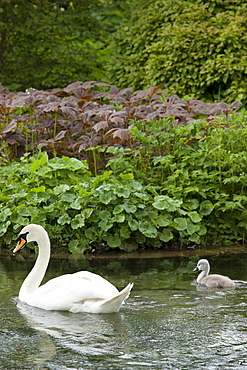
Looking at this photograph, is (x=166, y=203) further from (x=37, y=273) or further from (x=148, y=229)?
(x=37, y=273)

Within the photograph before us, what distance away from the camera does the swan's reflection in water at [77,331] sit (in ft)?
17.1

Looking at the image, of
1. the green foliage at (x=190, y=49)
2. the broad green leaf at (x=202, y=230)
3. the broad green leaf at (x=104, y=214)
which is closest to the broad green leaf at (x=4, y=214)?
the broad green leaf at (x=104, y=214)

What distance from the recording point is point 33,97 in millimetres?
10617

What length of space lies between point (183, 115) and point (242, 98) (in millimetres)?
2954

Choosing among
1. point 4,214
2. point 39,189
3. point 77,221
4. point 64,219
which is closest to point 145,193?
point 77,221

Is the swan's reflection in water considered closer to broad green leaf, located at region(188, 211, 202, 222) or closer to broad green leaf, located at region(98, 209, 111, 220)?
broad green leaf, located at region(98, 209, 111, 220)

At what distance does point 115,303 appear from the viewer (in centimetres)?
606

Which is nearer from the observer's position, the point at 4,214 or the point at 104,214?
the point at 104,214

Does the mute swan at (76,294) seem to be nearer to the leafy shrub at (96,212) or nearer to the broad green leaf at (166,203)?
the leafy shrub at (96,212)

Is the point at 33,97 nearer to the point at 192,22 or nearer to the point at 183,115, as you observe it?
the point at 183,115

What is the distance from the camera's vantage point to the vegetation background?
8.88m

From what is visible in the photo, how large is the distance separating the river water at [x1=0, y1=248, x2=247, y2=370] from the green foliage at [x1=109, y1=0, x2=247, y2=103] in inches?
211

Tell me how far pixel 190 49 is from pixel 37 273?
714cm

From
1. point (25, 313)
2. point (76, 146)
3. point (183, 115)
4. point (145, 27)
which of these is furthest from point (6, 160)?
point (145, 27)
